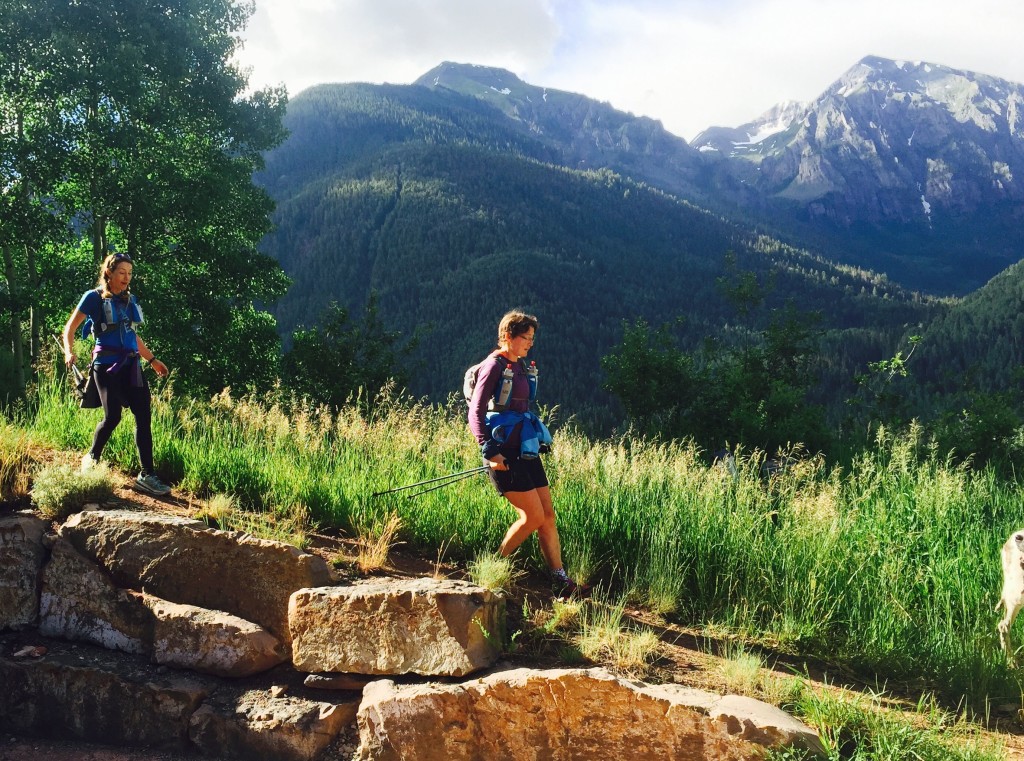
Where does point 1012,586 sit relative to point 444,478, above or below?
below

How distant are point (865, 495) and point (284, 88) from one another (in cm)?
1358

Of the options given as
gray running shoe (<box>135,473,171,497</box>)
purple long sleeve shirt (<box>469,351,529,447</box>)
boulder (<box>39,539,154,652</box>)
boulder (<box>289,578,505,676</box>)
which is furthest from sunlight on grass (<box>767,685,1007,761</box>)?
gray running shoe (<box>135,473,171,497</box>)

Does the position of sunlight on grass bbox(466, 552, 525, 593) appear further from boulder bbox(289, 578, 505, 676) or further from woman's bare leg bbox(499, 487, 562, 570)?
boulder bbox(289, 578, 505, 676)

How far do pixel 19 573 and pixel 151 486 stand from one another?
3.55 feet

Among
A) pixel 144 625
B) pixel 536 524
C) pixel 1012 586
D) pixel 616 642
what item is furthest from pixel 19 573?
pixel 1012 586

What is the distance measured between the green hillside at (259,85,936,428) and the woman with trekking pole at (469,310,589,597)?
3111 inches

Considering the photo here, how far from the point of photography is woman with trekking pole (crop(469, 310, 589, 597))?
4.32 meters

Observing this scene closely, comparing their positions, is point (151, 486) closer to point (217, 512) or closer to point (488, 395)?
point (217, 512)

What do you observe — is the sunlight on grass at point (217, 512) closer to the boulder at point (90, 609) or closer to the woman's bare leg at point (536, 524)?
the boulder at point (90, 609)

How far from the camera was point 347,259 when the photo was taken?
14438 cm

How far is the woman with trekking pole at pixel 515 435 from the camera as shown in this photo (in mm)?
4324

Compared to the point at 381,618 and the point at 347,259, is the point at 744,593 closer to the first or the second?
the point at 381,618

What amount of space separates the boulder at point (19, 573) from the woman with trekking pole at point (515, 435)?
2731 mm

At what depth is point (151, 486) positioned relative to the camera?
515 cm
